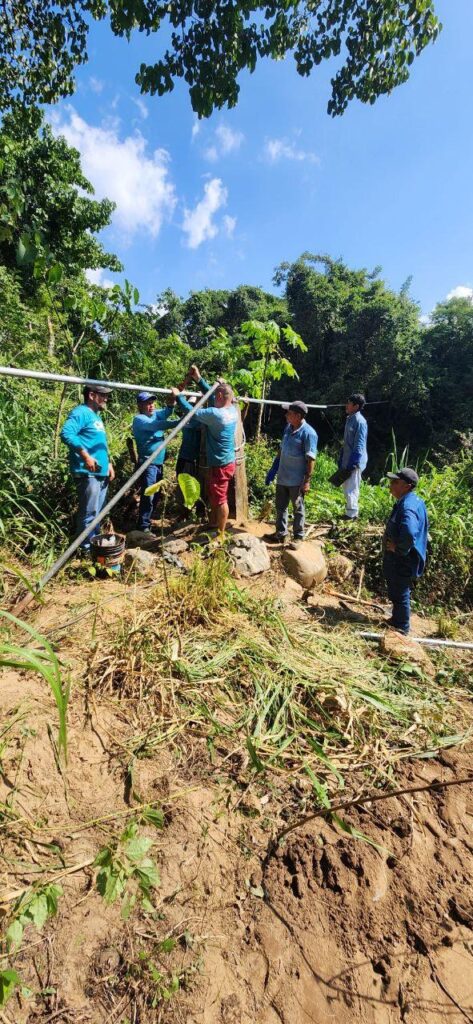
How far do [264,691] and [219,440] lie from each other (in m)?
2.76

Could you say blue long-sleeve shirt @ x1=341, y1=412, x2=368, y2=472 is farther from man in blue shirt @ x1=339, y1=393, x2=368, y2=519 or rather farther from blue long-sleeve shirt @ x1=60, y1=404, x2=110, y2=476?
blue long-sleeve shirt @ x1=60, y1=404, x2=110, y2=476

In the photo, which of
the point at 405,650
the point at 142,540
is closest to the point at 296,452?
the point at 142,540

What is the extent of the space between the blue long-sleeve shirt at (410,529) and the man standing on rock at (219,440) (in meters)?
1.71

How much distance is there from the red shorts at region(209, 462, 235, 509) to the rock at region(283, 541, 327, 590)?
3.10ft

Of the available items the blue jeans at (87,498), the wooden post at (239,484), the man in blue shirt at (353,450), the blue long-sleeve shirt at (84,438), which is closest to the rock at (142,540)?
the blue jeans at (87,498)

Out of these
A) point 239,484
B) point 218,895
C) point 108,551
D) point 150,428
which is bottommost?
point 218,895

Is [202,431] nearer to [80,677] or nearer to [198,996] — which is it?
[80,677]

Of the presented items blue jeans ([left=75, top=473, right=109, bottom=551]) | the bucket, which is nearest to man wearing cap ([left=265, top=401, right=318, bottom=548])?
the bucket

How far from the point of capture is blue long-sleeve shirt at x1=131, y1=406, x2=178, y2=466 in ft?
15.5

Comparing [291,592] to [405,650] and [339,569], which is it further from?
[405,650]

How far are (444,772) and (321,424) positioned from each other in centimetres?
1464

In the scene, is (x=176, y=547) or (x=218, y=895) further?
(x=176, y=547)

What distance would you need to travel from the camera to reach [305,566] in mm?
4289

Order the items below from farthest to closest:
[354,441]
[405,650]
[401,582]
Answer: [354,441]
[401,582]
[405,650]
